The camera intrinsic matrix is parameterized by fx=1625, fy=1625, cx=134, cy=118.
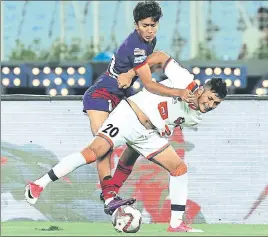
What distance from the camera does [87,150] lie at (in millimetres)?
13594

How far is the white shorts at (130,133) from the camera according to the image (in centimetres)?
1364

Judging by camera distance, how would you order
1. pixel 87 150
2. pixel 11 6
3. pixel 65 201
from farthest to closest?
pixel 11 6, pixel 65 201, pixel 87 150

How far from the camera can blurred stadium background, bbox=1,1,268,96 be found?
28.8m

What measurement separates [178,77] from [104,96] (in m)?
0.76

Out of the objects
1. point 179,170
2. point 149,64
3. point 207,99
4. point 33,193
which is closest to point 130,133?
point 179,170

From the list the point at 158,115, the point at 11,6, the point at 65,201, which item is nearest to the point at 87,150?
the point at 158,115

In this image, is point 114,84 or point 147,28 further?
point 114,84

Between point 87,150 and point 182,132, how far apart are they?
219cm

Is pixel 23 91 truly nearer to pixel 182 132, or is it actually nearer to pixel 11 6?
pixel 182 132

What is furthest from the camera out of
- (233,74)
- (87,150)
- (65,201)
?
(233,74)

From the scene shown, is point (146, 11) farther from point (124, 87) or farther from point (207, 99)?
point (207, 99)

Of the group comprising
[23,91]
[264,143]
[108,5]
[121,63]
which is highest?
[121,63]

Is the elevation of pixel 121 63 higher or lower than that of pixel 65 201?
higher

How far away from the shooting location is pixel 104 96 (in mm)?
14055
